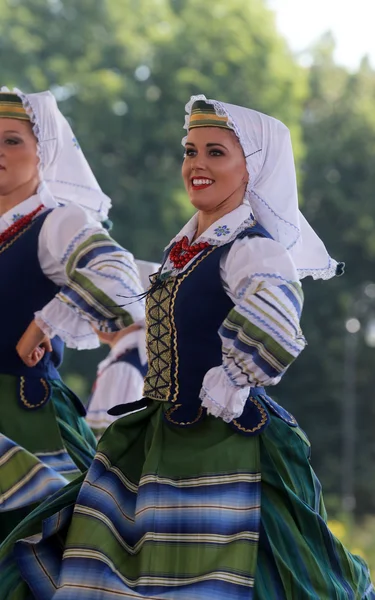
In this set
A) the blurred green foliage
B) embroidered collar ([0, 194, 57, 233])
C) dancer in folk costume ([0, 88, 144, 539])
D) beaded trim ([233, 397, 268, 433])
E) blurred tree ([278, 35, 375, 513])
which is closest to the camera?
beaded trim ([233, 397, 268, 433])

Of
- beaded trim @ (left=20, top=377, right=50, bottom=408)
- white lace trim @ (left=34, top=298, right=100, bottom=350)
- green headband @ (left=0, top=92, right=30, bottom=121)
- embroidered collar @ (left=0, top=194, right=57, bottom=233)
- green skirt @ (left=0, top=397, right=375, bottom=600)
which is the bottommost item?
green skirt @ (left=0, top=397, right=375, bottom=600)

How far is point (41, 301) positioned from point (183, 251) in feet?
2.87

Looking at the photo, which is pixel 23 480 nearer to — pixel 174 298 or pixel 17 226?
pixel 174 298

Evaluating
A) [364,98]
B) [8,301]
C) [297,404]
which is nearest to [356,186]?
[364,98]

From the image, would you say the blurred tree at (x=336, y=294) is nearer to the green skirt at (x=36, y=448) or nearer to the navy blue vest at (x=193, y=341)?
the green skirt at (x=36, y=448)

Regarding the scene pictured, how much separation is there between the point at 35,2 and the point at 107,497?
1844cm

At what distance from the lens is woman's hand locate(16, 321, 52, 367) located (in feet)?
14.8

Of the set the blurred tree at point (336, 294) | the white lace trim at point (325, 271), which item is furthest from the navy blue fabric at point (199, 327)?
the blurred tree at point (336, 294)

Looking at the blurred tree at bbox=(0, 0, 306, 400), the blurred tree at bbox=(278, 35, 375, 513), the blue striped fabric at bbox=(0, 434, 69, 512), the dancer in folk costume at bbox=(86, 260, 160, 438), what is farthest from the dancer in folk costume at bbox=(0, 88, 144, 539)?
the blurred tree at bbox=(278, 35, 375, 513)

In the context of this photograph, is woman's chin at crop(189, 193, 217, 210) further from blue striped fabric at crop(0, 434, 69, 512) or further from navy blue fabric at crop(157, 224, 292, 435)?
blue striped fabric at crop(0, 434, 69, 512)

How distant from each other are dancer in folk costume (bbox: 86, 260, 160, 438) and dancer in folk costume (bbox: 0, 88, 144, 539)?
1625 millimetres

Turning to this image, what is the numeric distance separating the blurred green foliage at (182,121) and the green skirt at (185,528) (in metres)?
13.5

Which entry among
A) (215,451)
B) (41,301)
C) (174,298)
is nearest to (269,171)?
(174,298)

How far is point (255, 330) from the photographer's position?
3.55m
